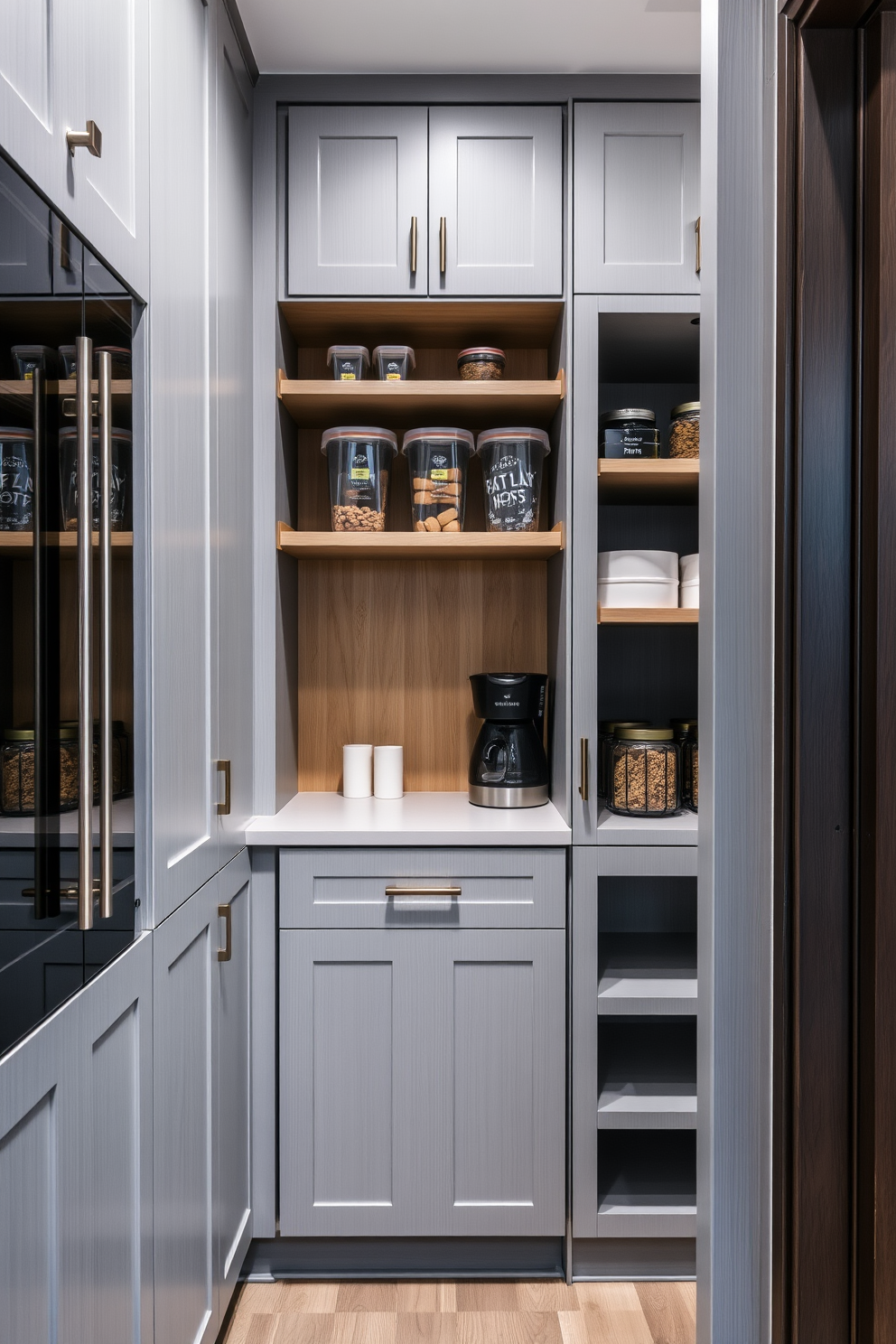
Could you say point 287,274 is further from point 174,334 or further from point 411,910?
point 411,910

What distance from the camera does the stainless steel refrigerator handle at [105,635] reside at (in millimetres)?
1067

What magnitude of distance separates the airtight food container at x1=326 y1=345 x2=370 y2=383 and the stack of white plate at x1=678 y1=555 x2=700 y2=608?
846 mm

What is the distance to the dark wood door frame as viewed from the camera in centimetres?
83

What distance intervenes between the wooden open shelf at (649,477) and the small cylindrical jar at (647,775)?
0.55 meters

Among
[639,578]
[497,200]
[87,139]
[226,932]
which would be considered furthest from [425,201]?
[226,932]

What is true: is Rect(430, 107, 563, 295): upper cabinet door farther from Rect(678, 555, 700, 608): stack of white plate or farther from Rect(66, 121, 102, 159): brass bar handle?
Rect(66, 121, 102, 159): brass bar handle

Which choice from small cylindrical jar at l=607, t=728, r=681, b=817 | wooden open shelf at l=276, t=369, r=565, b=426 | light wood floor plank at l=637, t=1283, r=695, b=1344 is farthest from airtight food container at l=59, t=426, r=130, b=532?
light wood floor plank at l=637, t=1283, r=695, b=1344

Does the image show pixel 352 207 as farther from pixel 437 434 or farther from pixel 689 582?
pixel 689 582

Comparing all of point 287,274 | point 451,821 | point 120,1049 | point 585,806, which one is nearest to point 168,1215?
point 120,1049

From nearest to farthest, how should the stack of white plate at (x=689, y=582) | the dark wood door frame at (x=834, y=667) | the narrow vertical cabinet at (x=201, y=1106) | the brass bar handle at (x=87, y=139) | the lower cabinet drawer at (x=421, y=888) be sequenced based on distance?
the dark wood door frame at (x=834, y=667)
the brass bar handle at (x=87, y=139)
the narrow vertical cabinet at (x=201, y=1106)
the lower cabinet drawer at (x=421, y=888)
the stack of white plate at (x=689, y=582)

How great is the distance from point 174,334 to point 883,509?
105cm

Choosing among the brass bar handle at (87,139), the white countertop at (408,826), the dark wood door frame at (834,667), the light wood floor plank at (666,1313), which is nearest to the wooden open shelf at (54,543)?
the brass bar handle at (87,139)

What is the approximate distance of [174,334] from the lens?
140 centimetres

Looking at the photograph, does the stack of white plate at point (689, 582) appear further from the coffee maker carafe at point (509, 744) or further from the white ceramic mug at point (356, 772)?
the white ceramic mug at point (356, 772)
